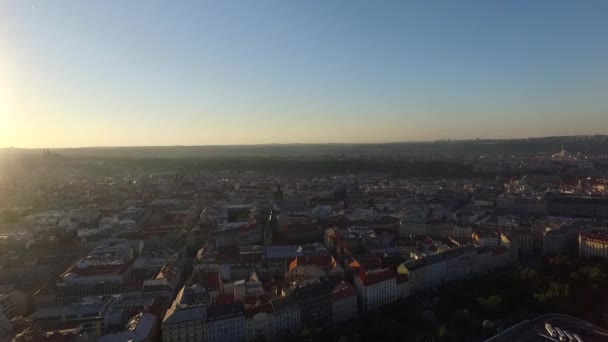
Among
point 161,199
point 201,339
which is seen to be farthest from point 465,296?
point 161,199

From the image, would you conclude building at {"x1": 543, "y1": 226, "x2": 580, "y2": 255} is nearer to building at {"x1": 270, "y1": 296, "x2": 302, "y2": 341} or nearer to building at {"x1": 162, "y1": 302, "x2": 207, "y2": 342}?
building at {"x1": 270, "y1": 296, "x2": 302, "y2": 341}

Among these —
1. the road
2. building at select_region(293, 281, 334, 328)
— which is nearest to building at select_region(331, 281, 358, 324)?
building at select_region(293, 281, 334, 328)

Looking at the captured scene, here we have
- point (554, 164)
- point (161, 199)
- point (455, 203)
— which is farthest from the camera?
point (554, 164)

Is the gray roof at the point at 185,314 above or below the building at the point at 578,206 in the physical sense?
above

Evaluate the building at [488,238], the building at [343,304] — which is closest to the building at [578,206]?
the building at [488,238]

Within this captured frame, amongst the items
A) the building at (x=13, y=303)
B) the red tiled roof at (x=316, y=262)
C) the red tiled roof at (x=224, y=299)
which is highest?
the red tiled roof at (x=316, y=262)

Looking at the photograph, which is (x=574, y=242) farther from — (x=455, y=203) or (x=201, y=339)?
(x=201, y=339)

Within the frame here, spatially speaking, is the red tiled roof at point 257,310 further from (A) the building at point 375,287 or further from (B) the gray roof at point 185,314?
(A) the building at point 375,287
